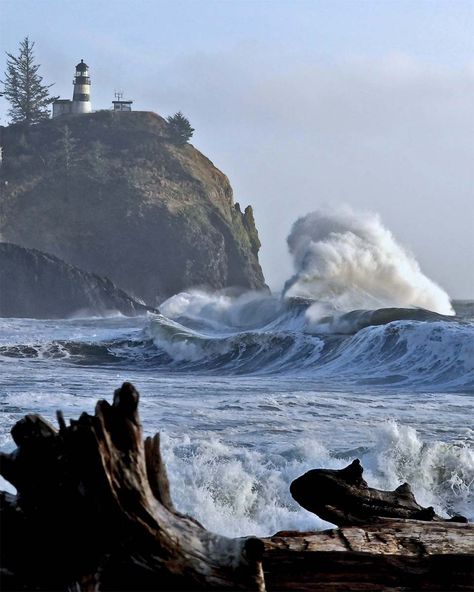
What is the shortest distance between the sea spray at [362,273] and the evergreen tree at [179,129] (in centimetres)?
3711

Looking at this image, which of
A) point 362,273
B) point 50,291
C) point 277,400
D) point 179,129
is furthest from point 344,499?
point 179,129

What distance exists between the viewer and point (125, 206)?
77.2 metres

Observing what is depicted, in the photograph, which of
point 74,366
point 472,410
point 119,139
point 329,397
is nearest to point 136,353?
point 74,366

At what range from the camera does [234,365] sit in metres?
25.4

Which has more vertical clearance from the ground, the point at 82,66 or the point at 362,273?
the point at 82,66

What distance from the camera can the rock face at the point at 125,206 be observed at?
73.6 meters

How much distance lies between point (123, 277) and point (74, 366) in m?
48.3

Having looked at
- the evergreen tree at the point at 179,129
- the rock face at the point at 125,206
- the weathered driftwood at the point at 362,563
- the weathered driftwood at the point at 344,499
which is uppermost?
the evergreen tree at the point at 179,129

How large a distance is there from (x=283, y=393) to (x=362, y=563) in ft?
44.6

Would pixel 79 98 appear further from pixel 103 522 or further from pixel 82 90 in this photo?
pixel 103 522

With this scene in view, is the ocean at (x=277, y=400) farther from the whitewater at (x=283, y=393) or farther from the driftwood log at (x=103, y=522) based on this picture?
the driftwood log at (x=103, y=522)

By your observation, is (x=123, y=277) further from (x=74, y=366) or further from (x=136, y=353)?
(x=74, y=366)

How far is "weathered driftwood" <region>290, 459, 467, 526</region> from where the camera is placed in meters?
4.56

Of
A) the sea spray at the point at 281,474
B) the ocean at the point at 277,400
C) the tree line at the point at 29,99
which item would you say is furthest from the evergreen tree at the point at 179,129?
the sea spray at the point at 281,474
